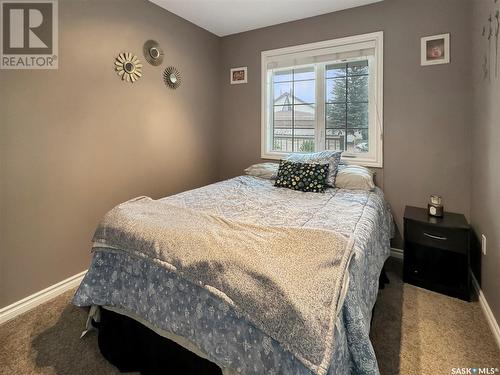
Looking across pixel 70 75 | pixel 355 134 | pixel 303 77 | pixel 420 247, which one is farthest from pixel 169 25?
pixel 420 247

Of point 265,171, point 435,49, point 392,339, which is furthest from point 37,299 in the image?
point 435,49

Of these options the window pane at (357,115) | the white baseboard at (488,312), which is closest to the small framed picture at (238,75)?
the window pane at (357,115)

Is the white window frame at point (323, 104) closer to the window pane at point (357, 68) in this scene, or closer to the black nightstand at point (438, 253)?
the window pane at point (357, 68)

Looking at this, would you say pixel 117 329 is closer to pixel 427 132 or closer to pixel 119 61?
pixel 119 61

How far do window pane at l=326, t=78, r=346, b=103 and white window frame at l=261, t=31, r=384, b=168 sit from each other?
73 millimetres

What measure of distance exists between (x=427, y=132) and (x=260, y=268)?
2.35 metres

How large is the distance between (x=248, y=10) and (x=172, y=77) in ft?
3.52

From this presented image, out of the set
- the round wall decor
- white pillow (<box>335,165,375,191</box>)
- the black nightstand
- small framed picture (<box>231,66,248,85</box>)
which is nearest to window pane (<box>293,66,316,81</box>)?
small framed picture (<box>231,66,248,85</box>)

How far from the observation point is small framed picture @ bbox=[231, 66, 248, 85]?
11.6 feet

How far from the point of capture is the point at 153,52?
8.95ft

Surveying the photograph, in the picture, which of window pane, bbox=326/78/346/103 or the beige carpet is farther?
window pane, bbox=326/78/346/103

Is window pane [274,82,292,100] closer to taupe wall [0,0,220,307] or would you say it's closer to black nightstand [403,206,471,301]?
taupe wall [0,0,220,307]

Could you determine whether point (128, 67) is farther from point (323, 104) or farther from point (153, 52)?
point (323, 104)

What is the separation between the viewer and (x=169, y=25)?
2.92m
